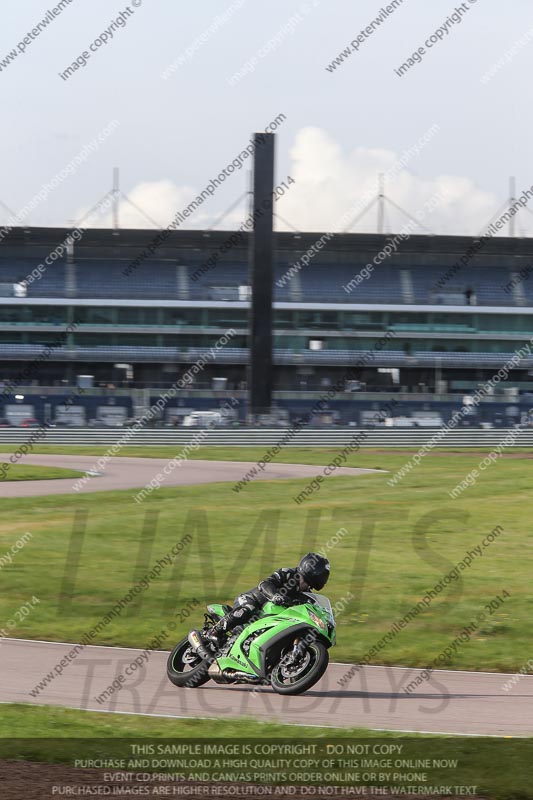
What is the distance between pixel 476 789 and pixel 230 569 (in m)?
9.05

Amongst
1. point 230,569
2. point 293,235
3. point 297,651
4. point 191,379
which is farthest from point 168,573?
point 293,235

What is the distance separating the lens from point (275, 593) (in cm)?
887

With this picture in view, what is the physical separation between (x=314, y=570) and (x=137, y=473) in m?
20.6

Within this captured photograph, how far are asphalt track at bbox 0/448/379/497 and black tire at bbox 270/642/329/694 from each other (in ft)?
51.3

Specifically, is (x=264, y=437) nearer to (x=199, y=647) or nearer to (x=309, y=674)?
(x=199, y=647)

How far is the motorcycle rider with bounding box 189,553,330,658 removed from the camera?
8797 millimetres

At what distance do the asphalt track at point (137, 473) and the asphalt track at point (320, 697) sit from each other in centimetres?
1415

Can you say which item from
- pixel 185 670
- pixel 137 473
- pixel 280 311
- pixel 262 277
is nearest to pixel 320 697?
pixel 185 670

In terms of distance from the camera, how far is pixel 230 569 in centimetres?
1557

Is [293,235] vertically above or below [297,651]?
above

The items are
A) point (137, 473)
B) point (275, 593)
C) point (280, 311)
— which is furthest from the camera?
point (280, 311)

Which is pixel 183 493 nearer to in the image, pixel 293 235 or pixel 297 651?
pixel 297 651

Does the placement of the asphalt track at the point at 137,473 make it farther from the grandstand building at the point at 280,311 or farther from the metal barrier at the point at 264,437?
the grandstand building at the point at 280,311

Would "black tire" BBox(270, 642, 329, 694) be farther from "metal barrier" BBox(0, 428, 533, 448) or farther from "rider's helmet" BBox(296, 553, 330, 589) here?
"metal barrier" BBox(0, 428, 533, 448)
